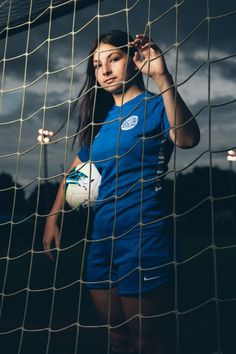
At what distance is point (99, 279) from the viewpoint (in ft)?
6.76

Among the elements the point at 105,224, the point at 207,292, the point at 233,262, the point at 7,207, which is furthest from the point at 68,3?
the point at 7,207

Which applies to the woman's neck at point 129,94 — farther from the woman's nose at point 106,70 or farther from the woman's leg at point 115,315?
the woman's leg at point 115,315

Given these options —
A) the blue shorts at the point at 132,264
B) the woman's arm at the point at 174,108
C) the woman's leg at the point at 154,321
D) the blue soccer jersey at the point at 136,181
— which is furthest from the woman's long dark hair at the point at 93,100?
the woman's leg at the point at 154,321

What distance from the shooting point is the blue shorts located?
6.31 ft

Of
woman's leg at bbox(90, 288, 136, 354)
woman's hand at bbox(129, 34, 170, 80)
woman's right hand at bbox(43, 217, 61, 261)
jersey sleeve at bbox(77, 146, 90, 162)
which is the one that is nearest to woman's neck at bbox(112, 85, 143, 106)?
woman's hand at bbox(129, 34, 170, 80)

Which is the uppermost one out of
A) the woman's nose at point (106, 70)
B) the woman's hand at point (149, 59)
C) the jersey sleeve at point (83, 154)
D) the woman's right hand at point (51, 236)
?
the woman's nose at point (106, 70)

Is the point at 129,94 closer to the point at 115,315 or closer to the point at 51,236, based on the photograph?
the point at 51,236

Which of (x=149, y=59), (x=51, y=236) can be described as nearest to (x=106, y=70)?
(x=149, y=59)

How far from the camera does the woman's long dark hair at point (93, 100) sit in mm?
2281

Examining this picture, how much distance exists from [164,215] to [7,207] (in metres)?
18.0

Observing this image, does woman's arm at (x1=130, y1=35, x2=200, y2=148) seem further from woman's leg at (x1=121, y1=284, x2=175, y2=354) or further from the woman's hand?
woman's leg at (x1=121, y1=284, x2=175, y2=354)

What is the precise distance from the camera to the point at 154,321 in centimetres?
190

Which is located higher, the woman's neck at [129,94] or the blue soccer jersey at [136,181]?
the woman's neck at [129,94]

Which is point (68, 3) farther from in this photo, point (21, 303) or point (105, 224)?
point (21, 303)
